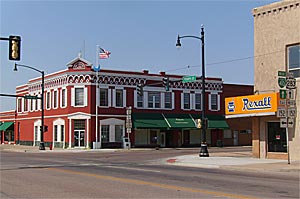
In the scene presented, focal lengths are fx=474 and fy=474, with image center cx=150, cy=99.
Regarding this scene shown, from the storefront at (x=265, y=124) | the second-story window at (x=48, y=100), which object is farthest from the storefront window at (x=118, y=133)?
the storefront at (x=265, y=124)

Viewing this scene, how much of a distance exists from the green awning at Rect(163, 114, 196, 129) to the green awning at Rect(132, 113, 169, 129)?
2.70 ft

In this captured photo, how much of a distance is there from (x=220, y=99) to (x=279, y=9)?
110 feet

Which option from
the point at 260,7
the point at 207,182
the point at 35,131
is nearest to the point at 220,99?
the point at 35,131

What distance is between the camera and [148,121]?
5541 centimetres

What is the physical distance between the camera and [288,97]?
26.9m

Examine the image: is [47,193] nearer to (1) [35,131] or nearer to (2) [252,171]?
(2) [252,171]

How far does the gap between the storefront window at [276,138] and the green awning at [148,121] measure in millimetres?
25970

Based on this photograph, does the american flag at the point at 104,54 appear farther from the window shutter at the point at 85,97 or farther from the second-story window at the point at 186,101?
the second-story window at the point at 186,101

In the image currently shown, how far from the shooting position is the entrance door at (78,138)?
53.5 m

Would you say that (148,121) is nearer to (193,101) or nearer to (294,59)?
(193,101)

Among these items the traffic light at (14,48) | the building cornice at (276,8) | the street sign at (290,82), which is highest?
the building cornice at (276,8)

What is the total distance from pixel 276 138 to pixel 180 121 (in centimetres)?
2893

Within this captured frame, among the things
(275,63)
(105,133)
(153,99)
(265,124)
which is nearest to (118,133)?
(105,133)

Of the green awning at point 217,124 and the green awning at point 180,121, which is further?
the green awning at point 217,124
